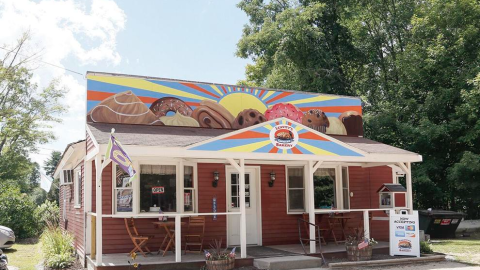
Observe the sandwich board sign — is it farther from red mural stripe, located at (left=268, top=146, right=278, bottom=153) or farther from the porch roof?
red mural stripe, located at (left=268, top=146, right=278, bottom=153)

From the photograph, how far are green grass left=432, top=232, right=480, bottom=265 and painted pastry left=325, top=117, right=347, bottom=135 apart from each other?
13.3 ft

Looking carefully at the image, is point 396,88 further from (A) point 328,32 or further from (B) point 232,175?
(B) point 232,175

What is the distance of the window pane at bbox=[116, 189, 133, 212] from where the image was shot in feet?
35.2

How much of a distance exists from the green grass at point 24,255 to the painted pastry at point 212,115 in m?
5.15

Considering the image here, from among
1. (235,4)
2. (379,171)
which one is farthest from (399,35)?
(379,171)

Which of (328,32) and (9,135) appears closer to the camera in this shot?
(328,32)

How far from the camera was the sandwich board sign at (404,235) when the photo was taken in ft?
34.7

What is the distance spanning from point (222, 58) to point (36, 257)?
18.4 meters

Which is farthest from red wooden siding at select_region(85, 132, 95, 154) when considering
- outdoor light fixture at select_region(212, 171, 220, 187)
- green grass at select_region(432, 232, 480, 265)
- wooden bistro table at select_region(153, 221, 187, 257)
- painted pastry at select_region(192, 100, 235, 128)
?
green grass at select_region(432, 232, 480, 265)

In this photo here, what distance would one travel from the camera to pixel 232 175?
12.2 meters

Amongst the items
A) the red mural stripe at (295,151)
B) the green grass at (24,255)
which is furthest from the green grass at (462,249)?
the green grass at (24,255)

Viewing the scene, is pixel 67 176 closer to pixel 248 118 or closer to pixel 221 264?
pixel 248 118

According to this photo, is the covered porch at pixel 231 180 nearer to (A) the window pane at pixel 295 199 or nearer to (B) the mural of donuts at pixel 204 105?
(A) the window pane at pixel 295 199

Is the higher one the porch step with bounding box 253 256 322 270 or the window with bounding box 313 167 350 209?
the window with bounding box 313 167 350 209
